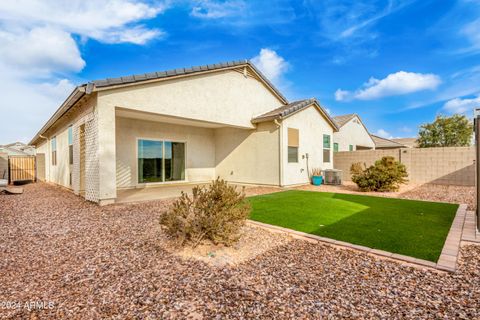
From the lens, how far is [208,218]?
4012 millimetres

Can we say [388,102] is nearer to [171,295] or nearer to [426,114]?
[426,114]

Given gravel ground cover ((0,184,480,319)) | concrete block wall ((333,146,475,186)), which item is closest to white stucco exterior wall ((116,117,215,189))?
gravel ground cover ((0,184,480,319))

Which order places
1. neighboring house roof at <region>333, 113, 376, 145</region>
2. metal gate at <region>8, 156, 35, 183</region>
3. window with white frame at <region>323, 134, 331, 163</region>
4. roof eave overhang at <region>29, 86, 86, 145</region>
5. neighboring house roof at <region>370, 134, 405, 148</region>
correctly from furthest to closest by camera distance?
neighboring house roof at <region>370, 134, 405, 148</region> → neighboring house roof at <region>333, 113, 376, 145</region> → metal gate at <region>8, 156, 35, 183</region> → window with white frame at <region>323, 134, 331, 163</region> → roof eave overhang at <region>29, 86, 86, 145</region>

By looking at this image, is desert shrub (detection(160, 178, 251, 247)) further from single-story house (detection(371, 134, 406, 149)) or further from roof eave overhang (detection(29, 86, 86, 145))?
single-story house (detection(371, 134, 406, 149))

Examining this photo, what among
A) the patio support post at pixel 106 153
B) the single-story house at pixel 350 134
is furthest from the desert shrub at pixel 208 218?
the single-story house at pixel 350 134

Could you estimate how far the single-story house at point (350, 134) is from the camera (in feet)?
70.1

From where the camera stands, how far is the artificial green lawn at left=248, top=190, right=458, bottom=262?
4.30 m

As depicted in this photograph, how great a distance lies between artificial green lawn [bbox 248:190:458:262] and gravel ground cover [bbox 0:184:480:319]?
0.61 metres

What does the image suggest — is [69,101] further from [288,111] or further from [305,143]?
[305,143]

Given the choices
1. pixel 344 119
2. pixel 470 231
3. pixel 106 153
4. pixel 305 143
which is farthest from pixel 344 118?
pixel 106 153

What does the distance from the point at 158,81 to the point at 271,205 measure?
6.25 meters

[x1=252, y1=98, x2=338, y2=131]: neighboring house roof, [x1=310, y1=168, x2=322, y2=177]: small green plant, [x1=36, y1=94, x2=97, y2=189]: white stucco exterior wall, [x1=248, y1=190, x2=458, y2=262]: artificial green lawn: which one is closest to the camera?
[x1=248, y1=190, x2=458, y2=262]: artificial green lawn

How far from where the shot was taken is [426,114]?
2662 cm

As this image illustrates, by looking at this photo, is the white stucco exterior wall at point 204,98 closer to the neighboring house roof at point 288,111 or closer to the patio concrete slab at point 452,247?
the neighboring house roof at point 288,111
